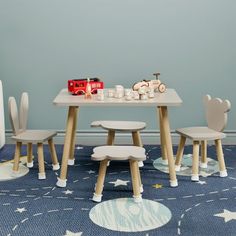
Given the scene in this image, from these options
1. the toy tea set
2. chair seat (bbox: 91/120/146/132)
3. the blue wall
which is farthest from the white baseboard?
the toy tea set

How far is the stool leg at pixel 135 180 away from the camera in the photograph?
221 centimetres

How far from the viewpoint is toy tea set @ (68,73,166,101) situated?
2445mm

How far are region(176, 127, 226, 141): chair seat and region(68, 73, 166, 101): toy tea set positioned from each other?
0.31 m

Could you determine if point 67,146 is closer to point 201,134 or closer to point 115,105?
point 115,105

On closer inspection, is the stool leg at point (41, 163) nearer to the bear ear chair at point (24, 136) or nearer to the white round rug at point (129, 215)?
the bear ear chair at point (24, 136)

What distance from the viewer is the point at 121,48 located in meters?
3.32

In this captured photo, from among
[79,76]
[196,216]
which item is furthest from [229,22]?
[196,216]

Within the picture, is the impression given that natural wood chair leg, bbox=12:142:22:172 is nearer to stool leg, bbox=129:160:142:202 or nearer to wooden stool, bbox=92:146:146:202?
wooden stool, bbox=92:146:146:202

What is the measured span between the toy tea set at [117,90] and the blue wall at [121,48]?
2.17ft

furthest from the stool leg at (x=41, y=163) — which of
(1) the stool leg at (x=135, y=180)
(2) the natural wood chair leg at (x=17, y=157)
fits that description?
(1) the stool leg at (x=135, y=180)

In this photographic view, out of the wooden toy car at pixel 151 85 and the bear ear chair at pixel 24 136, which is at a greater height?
the wooden toy car at pixel 151 85

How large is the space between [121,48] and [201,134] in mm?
1096

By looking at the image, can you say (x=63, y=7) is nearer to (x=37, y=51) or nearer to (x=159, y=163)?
(x=37, y=51)

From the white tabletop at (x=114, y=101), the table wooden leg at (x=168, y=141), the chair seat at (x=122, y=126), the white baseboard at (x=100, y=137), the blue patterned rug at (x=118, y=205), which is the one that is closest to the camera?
the blue patterned rug at (x=118, y=205)
